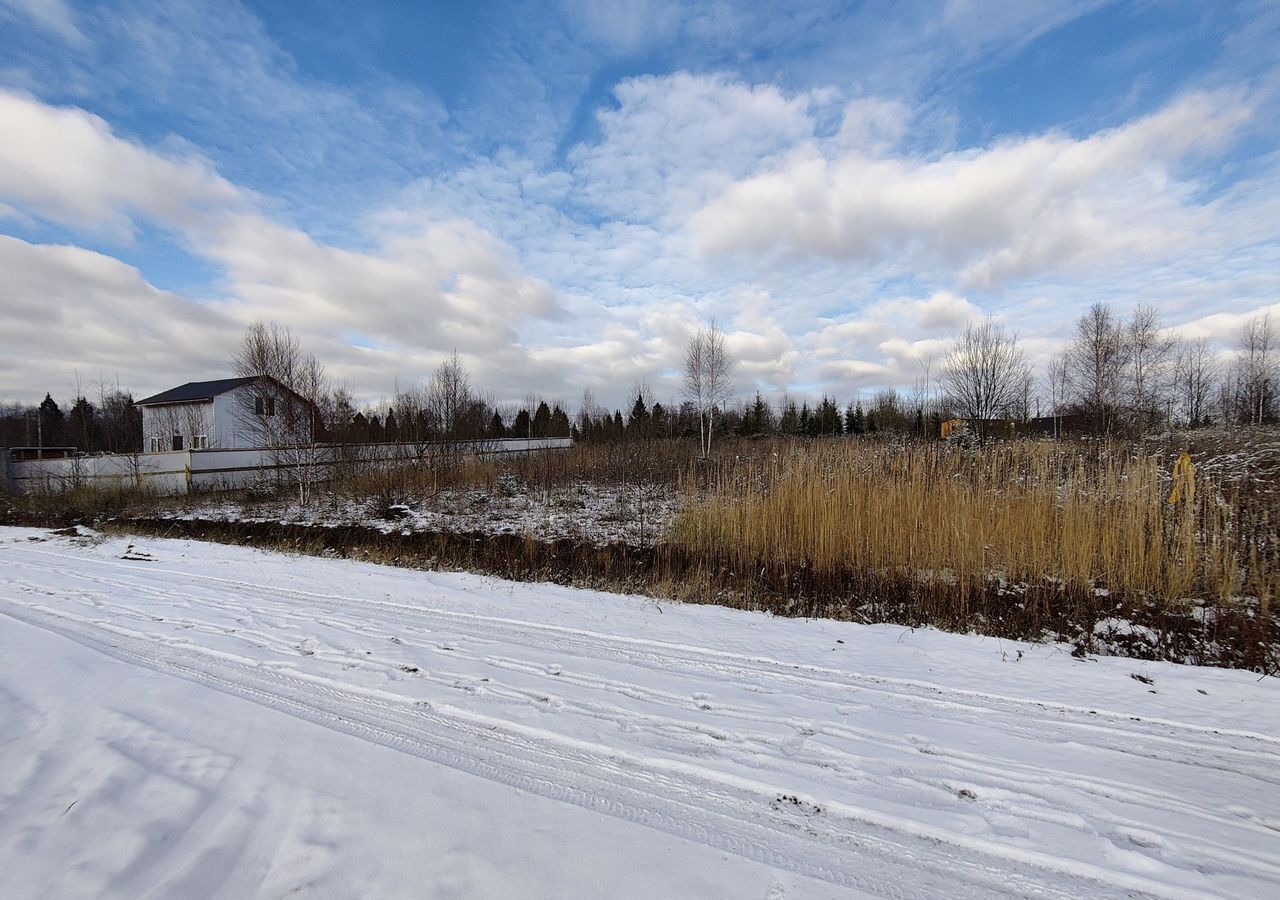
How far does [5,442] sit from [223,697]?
224 ft

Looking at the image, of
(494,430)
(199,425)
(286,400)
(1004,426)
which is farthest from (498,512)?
(199,425)

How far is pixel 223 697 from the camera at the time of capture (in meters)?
3.59

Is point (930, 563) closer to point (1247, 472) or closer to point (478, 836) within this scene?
point (1247, 472)

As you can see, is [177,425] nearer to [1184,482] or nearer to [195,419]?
[195,419]

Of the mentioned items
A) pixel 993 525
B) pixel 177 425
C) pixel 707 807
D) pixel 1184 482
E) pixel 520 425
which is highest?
pixel 520 425

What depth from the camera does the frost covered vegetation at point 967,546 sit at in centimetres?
515

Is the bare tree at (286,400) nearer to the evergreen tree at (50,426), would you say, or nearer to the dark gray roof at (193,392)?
the dark gray roof at (193,392)

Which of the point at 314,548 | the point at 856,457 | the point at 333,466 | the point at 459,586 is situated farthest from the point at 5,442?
the point at 856,457

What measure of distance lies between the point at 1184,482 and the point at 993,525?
7.19ft

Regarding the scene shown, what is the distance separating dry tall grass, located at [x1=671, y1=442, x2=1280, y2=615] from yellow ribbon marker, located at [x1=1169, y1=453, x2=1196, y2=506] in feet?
0.37

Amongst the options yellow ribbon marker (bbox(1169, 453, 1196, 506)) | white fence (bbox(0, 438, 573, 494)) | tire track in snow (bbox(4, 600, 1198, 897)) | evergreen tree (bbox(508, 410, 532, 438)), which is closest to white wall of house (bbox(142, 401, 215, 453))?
white fence (bbox(0, 438, 573, 494))

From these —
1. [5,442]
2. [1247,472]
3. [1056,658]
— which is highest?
[5,442]

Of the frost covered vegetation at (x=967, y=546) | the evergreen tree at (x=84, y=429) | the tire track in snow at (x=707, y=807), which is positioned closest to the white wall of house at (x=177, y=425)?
the evergreen tree at (x=84, y=429)

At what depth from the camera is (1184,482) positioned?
618 cm
